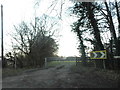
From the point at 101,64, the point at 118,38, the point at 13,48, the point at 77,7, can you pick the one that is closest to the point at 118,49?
the point at 118,38

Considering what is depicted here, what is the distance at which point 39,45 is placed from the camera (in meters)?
13.3

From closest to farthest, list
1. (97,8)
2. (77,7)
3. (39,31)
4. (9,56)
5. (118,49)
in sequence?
(118,49) → (97,8) → (77,7) → (9,56) → (39,31)

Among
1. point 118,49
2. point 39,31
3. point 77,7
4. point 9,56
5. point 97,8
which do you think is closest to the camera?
point 118,49

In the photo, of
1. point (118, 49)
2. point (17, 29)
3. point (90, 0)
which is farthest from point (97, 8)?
point (17, 29)

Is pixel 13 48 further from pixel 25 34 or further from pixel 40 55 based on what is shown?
pixel 40 55

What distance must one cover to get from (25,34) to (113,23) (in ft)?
35.8

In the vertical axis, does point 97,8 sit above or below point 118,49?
above

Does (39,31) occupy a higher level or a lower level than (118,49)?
higher

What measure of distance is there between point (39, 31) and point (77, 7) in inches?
271

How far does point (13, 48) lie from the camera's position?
12977 mm

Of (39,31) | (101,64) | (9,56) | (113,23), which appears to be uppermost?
(39,31)

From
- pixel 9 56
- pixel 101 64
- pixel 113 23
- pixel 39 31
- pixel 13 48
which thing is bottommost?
pixel 101 64

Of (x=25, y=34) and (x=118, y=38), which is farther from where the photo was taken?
(x=25, y=34)

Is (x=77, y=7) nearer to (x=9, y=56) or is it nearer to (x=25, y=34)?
(x=25, y=34)
